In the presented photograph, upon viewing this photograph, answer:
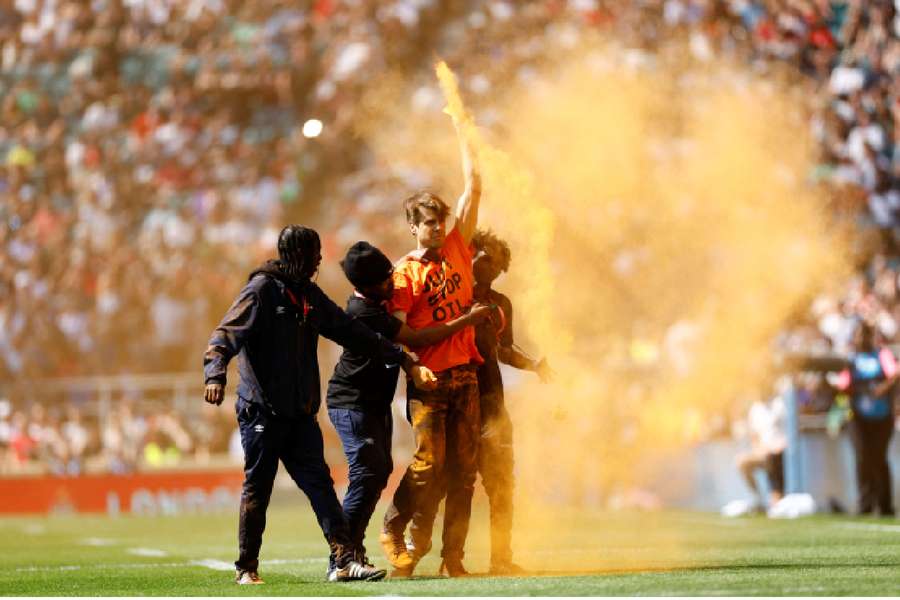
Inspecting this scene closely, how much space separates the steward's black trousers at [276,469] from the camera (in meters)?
8.93

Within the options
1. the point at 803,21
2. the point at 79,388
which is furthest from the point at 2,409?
the point at 803,21

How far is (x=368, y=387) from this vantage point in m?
9.23

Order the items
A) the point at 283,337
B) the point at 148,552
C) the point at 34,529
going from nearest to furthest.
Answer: the point at 283,337 < the point at 148,552 < the point at 34,529

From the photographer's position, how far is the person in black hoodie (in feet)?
29.0

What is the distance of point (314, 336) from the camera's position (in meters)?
9.05

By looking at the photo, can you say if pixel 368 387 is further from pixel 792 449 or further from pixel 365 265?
pixel 792 449

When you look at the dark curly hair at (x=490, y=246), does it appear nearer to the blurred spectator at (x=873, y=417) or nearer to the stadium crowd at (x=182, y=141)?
the blurred spectator at (x=873, y=417)

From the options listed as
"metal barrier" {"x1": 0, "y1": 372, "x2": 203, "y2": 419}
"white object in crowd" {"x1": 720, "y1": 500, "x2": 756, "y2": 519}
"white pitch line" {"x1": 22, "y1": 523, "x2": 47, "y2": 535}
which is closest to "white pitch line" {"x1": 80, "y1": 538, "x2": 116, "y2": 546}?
"white pitch line" {"x1": 22, "y1": 523, "x2": 47, "y2": 535}

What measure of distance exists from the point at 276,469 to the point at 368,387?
26.8 inches

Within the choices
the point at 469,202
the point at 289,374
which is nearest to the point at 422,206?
the point at 469,202

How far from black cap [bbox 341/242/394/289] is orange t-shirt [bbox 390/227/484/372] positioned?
0.44 ft

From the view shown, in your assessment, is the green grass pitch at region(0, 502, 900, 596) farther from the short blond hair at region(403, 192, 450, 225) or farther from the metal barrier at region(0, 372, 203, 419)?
the metal barrier at region(0, 372, 203, 419)

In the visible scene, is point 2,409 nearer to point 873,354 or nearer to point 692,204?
point 692,204

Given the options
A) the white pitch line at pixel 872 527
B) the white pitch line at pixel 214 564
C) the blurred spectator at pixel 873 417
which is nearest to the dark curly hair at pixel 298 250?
the white pitch line at pixel 214 564
